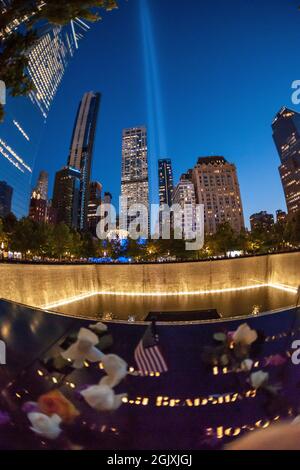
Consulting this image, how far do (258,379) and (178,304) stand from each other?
64.4 ft

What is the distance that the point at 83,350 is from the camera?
269 cm

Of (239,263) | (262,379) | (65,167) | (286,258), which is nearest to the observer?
(262,379)

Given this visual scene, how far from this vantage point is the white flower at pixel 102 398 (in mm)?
2260

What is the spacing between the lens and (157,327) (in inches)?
118

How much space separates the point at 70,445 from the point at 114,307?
63.5 feet

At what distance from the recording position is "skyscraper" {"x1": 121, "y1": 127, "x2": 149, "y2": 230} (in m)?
130

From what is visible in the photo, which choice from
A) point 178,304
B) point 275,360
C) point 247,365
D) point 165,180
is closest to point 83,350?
point 247,365

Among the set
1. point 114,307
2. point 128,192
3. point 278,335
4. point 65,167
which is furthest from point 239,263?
point 128,192

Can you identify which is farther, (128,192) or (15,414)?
(128,192)

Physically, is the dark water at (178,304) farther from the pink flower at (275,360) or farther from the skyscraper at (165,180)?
the skyscraper at (165,180)

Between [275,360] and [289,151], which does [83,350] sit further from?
[289,151]

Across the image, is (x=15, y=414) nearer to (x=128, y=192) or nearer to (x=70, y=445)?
(x=70, y=445)

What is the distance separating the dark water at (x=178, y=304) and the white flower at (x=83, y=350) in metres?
14.0

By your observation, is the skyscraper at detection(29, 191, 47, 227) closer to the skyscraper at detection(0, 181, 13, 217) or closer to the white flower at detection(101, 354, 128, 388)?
the skyscraper at detection(0, 181, 13, 217)
